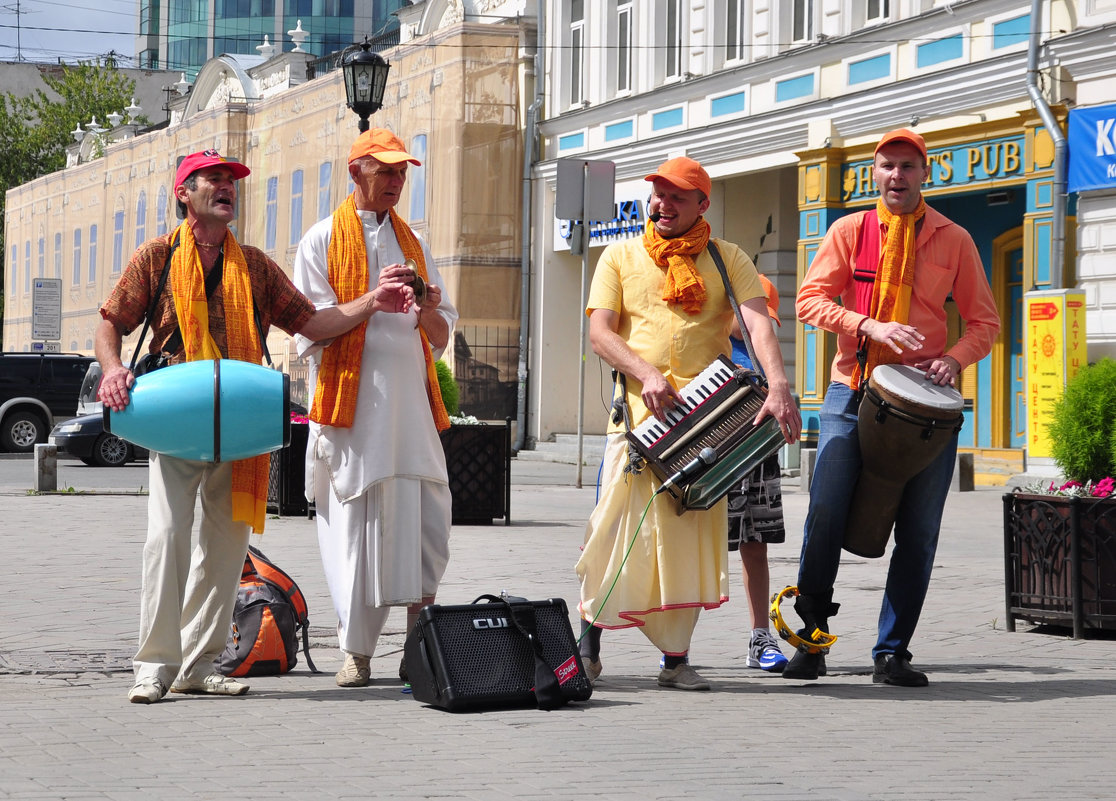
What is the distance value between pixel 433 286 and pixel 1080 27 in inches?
505

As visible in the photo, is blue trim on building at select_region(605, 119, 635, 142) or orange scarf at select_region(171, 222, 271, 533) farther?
blue trim on building at select_region(605, 119, 635, 142)

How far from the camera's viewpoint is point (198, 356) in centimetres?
593

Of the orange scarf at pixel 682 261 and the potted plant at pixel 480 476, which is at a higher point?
the orange scarf at pixel 682 261

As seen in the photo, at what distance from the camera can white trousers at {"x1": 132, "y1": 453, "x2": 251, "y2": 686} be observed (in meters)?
5.80

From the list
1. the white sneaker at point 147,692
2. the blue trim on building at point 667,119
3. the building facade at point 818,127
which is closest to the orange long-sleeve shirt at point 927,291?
the white sneaker at point 147,692

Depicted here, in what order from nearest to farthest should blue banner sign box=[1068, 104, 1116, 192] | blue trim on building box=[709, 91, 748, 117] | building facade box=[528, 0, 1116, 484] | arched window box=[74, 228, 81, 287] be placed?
1. blue banner sign box=[1068, 104, 1116, 192]
2. building facade box=[528, 0, 1116, 484]
3. blue trim on building box=[709, 91, 748, 117]
4. arched window box=[74, 228, 81, 287]

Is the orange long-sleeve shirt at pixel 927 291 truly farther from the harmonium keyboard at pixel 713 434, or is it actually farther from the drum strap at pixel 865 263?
the harmonium keyboard at pixel 713 434

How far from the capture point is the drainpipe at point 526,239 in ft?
92.6

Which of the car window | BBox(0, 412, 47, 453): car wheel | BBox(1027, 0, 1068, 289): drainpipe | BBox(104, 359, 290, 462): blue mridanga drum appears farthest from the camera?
BBox(0, 412, 47, 453): car wheel

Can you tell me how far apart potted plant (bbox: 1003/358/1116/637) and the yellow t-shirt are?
2151mm

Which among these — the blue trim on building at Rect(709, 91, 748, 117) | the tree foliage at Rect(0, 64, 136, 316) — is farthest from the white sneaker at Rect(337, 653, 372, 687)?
the tree foliage at Rect(0, 64, 136, 316)

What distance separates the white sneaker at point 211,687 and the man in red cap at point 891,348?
2119 millimetres

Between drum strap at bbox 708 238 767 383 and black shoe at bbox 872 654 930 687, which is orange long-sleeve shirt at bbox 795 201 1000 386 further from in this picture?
black shoe at bbox 872 654 930 687

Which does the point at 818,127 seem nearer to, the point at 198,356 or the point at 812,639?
the point at 812,639
